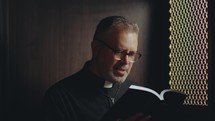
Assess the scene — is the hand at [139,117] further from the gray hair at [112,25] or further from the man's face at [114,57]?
the gray hair at [112,25]

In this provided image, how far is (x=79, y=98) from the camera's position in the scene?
56.5 inches

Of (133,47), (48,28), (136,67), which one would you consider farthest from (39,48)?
(136,67)

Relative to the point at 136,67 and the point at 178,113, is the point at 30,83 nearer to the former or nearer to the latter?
the point at 136,67

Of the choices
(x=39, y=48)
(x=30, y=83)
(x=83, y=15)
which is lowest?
(x=30, y=83)

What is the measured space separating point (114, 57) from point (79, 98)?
213 mm

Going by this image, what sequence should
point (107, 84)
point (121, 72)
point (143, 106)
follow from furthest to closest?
point (107, 84) → point (121, 72) → point (143, 106)

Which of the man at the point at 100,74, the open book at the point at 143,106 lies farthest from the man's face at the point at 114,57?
the open book at the point at 143,106

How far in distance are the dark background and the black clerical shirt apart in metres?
0.08

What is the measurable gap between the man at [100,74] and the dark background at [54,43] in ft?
0.28

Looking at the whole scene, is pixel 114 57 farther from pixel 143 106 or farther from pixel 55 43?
pixel 143 106

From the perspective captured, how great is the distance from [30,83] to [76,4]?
1.22ft

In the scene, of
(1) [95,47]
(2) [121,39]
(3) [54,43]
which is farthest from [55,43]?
(2) [121,39]

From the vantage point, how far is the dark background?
1.33 m
